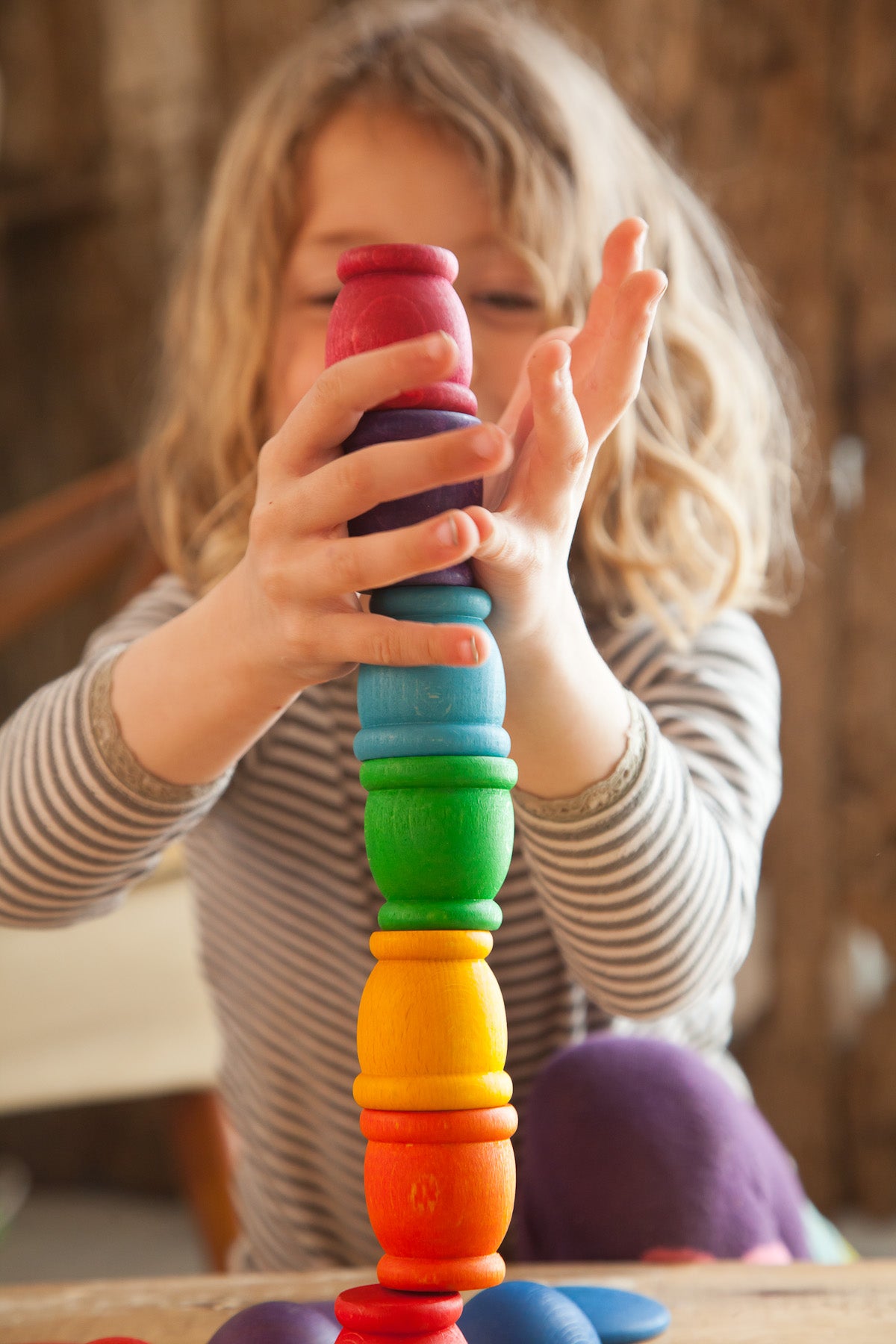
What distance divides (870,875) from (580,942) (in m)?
1.20

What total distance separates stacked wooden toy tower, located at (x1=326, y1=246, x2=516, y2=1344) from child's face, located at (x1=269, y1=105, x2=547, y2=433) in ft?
1.15

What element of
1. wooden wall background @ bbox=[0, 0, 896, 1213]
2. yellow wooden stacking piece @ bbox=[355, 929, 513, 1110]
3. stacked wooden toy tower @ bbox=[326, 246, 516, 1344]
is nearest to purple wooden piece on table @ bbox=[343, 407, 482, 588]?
stacked wooden toy tower @ bbox=[326, 246, 516, 1344]

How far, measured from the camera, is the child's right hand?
1.30ft

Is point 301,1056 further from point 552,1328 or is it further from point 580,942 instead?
point 552,1328

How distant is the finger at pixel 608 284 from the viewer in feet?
1.75

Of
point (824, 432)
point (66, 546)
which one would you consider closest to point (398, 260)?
point (66, 546)

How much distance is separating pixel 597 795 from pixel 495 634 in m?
0.12

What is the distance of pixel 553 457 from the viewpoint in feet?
1.46

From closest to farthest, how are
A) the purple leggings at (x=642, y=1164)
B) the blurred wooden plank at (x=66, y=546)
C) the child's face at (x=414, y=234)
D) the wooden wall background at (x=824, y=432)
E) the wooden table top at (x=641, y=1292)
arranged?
the wooden table top at (x=641, y=1292), the purple leggings at (x=642, y=1164), the child's face at (x=414, y=234), the blurred wooden plank at (x=66, y=546), the wooden wall background at (x=824, y=432)

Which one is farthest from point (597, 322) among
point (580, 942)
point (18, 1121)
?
point (18, 1121)

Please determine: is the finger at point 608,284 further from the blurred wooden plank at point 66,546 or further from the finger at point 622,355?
the blurred wooden plank at point 66,546

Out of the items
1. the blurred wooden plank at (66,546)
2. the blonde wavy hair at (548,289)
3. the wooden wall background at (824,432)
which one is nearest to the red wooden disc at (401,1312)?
the blonde wavy hair at (548,289)

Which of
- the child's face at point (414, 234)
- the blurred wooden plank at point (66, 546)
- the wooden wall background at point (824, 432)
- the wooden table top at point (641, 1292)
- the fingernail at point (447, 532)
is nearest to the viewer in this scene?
the fingernail at point (447, 532)

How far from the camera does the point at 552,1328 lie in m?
0.46
